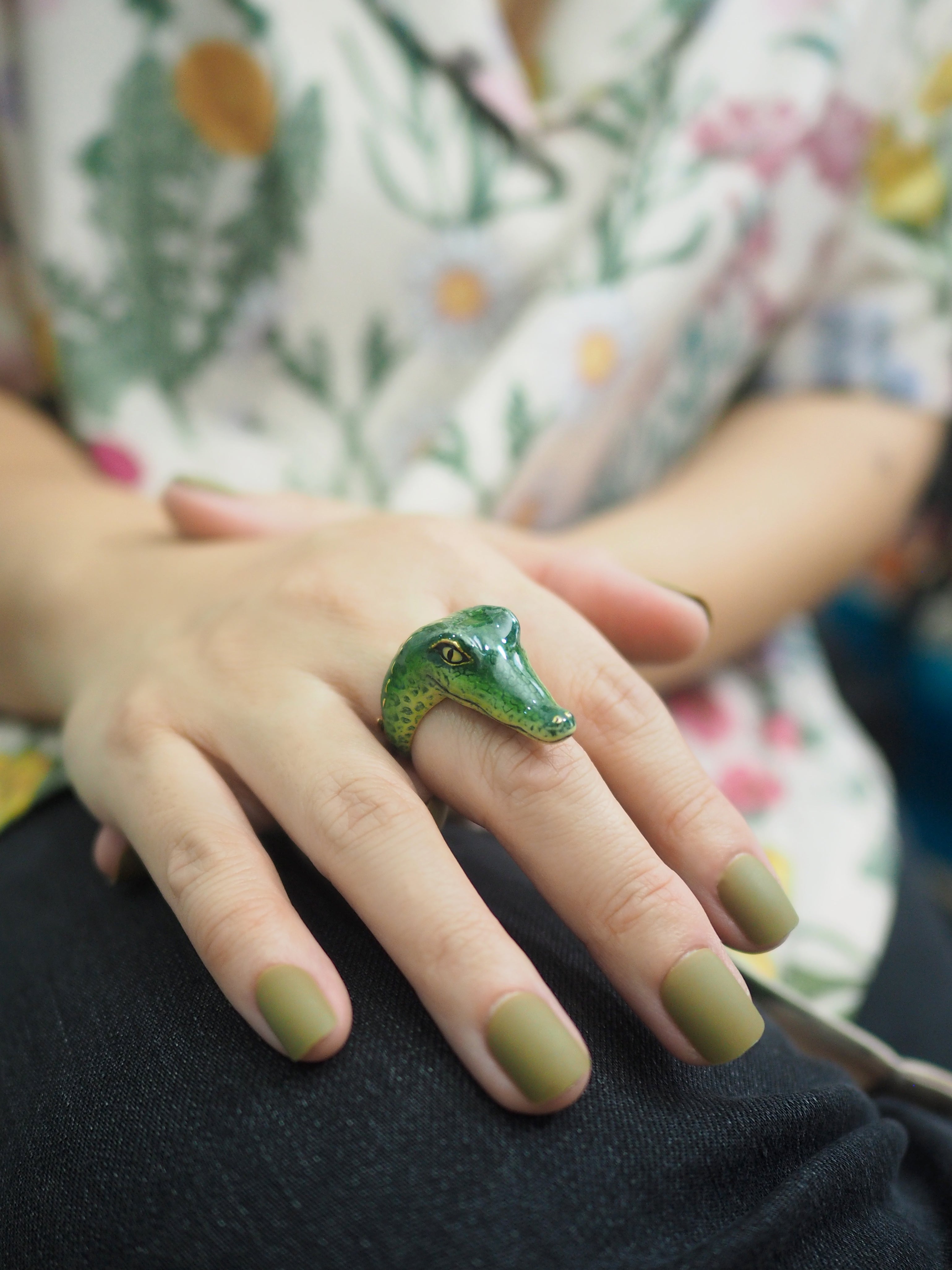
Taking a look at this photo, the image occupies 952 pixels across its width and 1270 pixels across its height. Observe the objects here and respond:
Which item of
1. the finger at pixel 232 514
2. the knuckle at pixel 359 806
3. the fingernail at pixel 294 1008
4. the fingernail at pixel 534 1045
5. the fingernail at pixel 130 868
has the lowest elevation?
the fingernail at pixel 130 868

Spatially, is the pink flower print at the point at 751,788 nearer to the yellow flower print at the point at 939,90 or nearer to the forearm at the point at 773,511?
the forearm at the point at 773,511

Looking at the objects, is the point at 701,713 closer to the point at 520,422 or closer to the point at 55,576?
the point at 520,422

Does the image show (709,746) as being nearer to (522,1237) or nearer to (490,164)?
(522,1237)

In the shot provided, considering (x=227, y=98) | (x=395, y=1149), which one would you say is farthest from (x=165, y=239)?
(x=395, y=1149)

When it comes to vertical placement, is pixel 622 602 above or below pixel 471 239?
below

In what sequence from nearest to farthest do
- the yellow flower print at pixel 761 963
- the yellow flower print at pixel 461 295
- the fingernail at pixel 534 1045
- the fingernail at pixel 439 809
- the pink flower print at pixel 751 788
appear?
the fingernail at pixel 534 1045 < the fingernail at pixel 439 809 < the yellow flower print at pixel 761 963 < the pink flower print at pixel 751 788 < the yellow flower print at pixel 461 295

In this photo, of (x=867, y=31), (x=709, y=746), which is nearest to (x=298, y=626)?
(x=709, y=746)

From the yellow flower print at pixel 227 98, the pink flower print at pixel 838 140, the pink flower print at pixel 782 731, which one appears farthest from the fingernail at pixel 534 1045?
the pink flower print at pixel 838 140
